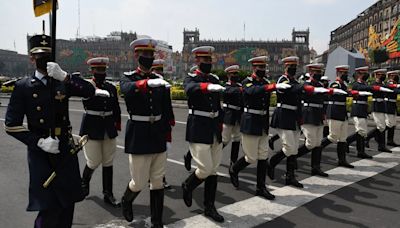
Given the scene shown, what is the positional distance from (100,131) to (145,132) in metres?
1.29

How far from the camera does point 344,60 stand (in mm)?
22703

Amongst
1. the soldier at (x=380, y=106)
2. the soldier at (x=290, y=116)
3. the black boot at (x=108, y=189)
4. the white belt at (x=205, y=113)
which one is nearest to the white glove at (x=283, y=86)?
the soldier at (x=290, y=116)

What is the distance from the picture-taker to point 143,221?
444 cm

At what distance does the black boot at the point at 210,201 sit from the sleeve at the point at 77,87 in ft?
7.00

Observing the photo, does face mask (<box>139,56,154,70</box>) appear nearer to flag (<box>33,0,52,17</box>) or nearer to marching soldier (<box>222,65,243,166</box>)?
flag (<box>33,0,52,17</box>)

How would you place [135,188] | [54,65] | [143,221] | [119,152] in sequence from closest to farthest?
[54,65]
[135,188]
[143,221]
[119,152]

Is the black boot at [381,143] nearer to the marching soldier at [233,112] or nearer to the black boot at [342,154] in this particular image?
the black boot at [342,154]

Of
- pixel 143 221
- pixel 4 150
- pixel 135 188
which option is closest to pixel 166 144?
pixel 135 188

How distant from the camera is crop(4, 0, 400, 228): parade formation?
305cm

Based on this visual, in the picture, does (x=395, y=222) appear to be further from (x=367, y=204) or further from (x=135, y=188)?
(x=135, y=188)

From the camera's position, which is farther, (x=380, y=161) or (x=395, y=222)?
(x=380, y=161)

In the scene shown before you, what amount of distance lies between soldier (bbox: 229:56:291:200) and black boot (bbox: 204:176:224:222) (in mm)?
1036

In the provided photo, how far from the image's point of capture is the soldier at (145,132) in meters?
4.09

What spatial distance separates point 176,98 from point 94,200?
17.0 m
